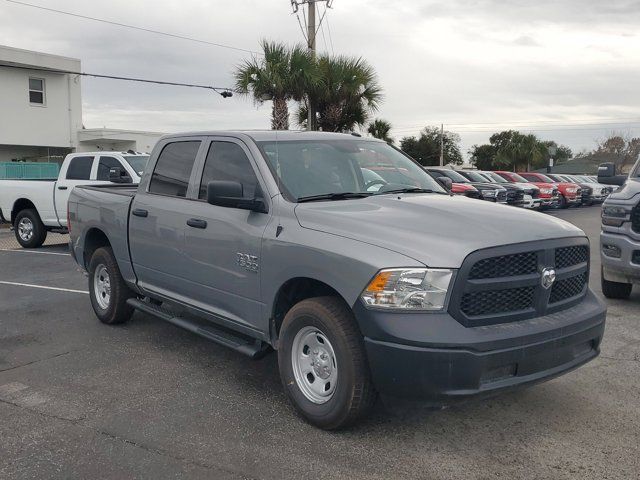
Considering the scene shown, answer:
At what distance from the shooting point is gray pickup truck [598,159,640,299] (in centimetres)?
721

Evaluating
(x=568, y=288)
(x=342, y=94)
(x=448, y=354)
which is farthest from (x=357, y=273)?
(x=342, y=94)

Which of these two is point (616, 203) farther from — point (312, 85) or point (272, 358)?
point (312, 85)

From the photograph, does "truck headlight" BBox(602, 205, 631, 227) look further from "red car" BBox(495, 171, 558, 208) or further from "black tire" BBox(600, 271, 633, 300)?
"red car" BBox(495, 171, 558, 208)

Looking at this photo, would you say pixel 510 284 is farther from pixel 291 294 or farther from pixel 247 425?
pixel 247 425

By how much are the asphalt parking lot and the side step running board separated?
33 cm

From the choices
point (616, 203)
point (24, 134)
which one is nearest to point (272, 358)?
point (616, 203)

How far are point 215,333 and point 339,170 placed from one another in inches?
62.9

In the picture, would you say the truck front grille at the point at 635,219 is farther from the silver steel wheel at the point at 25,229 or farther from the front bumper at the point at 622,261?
the silver steel wheel at the point at 25,229

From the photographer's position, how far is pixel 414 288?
3.62 meters

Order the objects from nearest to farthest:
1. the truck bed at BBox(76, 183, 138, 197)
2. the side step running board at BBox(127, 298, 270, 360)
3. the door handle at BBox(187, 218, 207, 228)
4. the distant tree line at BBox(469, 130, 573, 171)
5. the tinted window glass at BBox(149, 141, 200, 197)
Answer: the side step running board at BBox(127, 298, 270, 360) < the door handle at BBox(187, 218, 207, 228) < the tinted window glass at BBox(149, 141, 200, 197) < the truck bed at BBox(76, 183, 138, 197) < the distant tree line at BBox(469, 130, 573, 171)

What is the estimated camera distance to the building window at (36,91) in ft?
86.3

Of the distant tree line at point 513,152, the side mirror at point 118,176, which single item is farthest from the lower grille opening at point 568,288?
the distant tree line at point 513,152

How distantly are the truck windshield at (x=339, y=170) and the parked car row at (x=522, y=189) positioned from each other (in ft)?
42.8

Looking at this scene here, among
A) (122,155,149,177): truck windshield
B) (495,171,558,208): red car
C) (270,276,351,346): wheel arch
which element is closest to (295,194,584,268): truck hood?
(270,276,351,346): wheel arch
